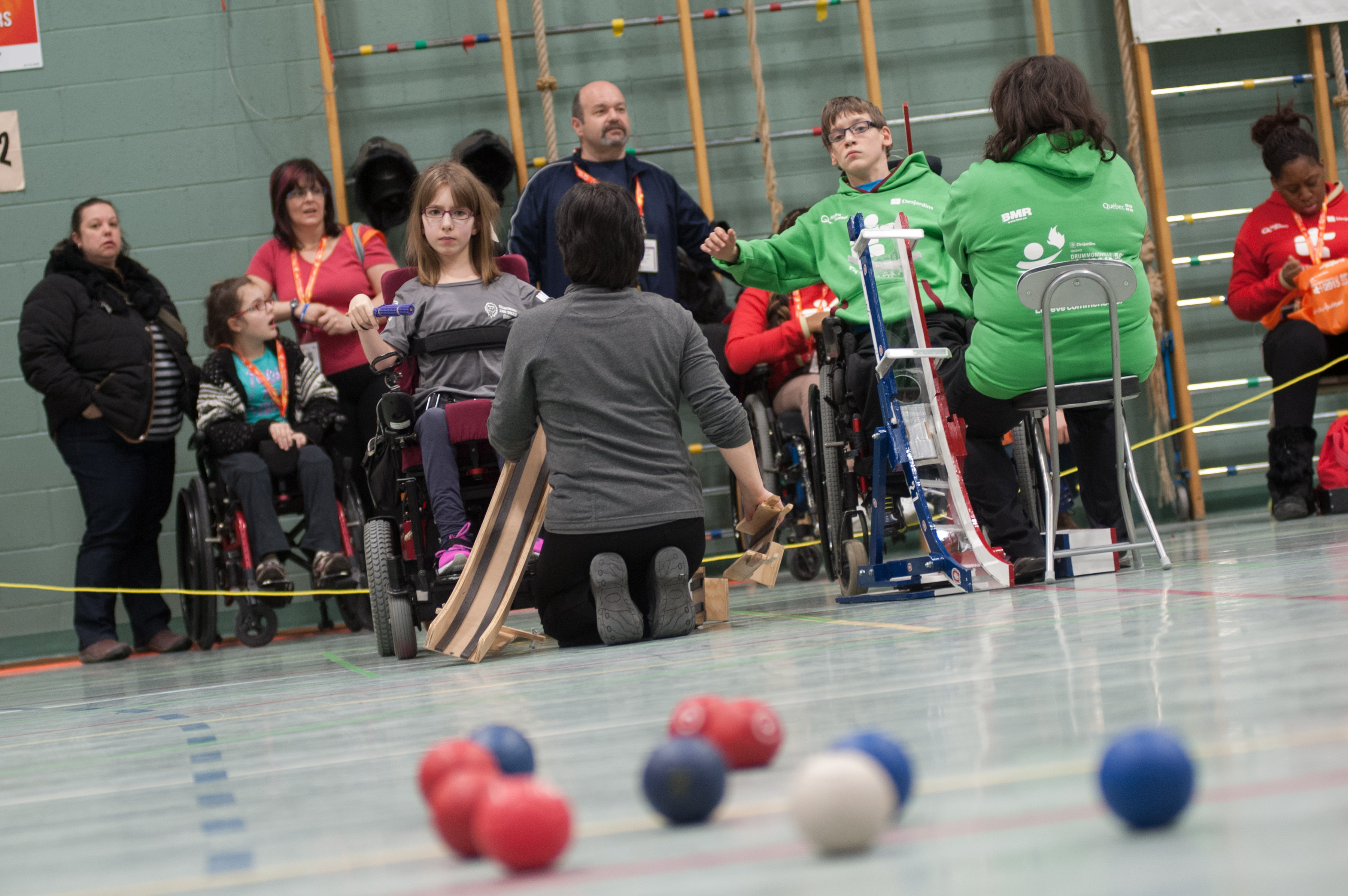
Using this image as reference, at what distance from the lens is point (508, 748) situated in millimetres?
1015

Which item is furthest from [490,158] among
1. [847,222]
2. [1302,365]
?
[1302,365]

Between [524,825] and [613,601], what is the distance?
1.77 meters

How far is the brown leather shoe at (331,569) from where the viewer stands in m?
4.09

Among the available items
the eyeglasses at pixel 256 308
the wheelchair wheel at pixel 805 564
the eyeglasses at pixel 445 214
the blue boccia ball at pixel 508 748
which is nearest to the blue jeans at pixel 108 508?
the eyeglasses at pixel 256 308

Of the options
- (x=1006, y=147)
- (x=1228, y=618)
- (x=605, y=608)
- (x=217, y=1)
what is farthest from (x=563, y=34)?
(x=1228, y=618)

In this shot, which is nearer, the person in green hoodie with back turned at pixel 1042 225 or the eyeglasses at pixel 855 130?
the person in green hoodie with back turned at pixel 1042 225

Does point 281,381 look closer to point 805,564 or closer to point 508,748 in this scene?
point 805,564

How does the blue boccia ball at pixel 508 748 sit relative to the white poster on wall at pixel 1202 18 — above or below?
below

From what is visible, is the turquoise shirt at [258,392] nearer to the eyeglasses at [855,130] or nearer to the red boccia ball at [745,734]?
the eyeglasses at [855,130]

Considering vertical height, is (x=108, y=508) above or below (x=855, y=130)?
below

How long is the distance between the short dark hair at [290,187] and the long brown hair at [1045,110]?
2767mm

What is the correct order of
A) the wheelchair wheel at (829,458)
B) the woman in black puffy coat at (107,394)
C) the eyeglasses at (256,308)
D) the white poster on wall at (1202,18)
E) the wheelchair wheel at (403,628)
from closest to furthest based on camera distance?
1. the wheelchair wheel at (403,628)
2. the wheelchair wheel at (829,458)
3. the woman in black puffy coat at (107,394)
4. the eyeglasses at (256,308)
5. the white poster on wall at (1202,18)

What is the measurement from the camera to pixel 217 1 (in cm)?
532

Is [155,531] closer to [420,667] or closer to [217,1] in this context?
[217,1]
